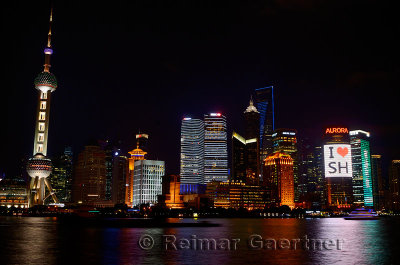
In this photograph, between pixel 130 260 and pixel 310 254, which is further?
pixel 310 254

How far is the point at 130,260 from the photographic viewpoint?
42000 millimetres

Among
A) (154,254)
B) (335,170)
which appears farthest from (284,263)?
(335,170)

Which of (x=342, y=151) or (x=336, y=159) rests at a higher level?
(x=342, y=151)

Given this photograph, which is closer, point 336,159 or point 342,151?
point 342,151

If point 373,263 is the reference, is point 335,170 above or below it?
above

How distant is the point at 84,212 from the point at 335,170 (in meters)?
108

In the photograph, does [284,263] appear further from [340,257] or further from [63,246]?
[63,246]

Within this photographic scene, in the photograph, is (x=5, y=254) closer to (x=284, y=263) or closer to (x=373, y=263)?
(x=284, y=263)

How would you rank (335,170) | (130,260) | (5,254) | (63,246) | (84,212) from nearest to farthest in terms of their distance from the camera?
(130,260), (5,254), (63,246), (335,170), (84,212)

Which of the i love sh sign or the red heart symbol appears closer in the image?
the i love sh sign

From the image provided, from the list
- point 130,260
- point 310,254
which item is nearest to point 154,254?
point 130,260

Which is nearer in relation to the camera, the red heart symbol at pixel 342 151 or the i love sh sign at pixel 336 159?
the i love sh sign at pixel 336 159

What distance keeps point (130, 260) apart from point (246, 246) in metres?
19.1

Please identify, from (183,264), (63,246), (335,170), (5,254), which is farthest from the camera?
(335,170)
